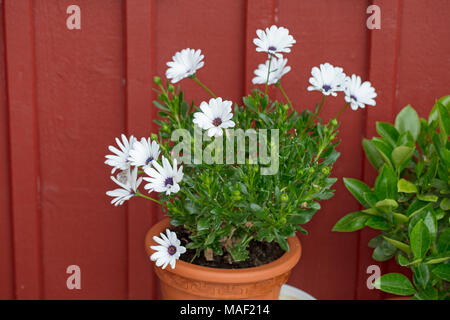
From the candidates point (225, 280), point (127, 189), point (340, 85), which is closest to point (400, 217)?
point (340, 85)

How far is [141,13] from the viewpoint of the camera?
67.7 inches

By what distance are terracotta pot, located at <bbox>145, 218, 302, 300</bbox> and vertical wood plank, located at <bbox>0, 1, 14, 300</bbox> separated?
776 millimetres

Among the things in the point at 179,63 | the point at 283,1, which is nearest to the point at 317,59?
the point at 283,1

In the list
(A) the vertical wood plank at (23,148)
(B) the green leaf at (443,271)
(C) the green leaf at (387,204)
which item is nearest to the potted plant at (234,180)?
(C) the green leaf at (387,204)

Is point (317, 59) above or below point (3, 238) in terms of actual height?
above

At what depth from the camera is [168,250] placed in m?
1.32

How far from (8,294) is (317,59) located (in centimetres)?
148

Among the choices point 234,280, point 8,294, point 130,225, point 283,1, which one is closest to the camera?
point 234,280

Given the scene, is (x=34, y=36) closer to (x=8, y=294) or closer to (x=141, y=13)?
(x=141, y=13)

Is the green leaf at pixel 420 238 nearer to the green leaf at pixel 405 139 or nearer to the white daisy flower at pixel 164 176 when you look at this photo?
the green leaf at pixel 405 139

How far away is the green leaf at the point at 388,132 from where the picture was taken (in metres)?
1.57

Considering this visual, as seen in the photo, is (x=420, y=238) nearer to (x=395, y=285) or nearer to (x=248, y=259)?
(x=395, y=285)

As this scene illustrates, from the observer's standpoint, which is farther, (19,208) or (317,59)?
(19,208)

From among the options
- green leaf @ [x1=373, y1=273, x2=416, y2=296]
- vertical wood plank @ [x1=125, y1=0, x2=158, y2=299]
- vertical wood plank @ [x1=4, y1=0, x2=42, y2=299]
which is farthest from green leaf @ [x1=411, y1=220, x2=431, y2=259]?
vertical wood plank @ [x1=4, y1=0, x2=42, y2=299]
